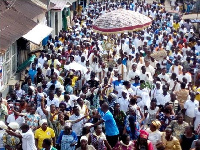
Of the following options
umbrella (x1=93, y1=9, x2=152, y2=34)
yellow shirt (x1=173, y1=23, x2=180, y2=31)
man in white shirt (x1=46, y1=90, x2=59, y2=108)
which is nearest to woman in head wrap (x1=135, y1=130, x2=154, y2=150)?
man in white shirt (x1=46, y1=90, x2=59, y2=108)

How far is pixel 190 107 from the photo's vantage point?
10.9 metres

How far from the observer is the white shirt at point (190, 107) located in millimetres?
10843

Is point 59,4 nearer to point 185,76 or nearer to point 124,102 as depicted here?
point 185,76

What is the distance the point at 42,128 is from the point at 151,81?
A: 4837mm

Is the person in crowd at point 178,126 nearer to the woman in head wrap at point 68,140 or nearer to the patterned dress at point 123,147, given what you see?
the patterned dress at point 123,147

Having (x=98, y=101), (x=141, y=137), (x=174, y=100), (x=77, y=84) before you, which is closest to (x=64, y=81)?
(x=77, y=84)

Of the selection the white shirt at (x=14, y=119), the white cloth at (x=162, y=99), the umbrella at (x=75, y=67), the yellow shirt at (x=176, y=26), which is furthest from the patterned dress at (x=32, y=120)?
the yellow shirt at (x=176, y=26)

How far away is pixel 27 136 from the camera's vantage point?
8195 millimetres

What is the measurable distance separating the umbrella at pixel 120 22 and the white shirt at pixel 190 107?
3449 mm

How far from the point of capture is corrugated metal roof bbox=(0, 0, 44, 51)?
42.0ft

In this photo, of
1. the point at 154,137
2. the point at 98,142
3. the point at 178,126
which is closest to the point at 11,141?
the point at 98,142

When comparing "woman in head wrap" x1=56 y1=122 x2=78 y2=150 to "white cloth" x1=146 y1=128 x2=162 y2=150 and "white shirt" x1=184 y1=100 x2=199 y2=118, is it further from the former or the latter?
"white shirt" x1=184 y1=100 x2=199 y2=118

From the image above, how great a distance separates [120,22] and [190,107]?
147 inches

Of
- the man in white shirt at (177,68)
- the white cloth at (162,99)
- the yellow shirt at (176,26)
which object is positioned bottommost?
the yellow shirt at (176,26)
